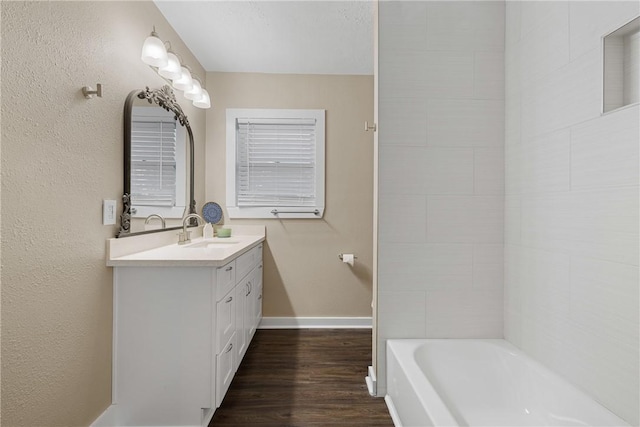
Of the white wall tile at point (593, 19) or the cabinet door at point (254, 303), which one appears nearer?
the white wall tile at point (593, 19)

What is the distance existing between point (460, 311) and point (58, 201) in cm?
196

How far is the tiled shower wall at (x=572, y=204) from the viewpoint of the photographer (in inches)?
42.3

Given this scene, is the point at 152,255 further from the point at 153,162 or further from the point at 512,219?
the point at 512,219

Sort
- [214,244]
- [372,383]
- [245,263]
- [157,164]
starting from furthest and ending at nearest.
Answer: [214,244] < [245,263] < [157,164] < [372,383]

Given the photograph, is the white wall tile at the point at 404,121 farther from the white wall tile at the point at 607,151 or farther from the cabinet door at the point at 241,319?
the cabinet door at the point at 241,319

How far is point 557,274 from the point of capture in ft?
4.52

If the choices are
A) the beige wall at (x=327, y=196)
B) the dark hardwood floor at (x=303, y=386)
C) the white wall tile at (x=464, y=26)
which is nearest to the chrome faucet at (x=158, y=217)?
the beige wall at (x=327, y=196)

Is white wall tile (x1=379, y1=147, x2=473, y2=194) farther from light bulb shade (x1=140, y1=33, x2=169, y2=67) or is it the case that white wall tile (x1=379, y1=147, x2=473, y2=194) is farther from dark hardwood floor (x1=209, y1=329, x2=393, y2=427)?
light bulb shade (x1=140, y1=33, x2=169, y2=67)

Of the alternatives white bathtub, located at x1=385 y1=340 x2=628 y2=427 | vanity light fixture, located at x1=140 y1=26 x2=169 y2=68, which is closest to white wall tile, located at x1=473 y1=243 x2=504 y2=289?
white bathtub, located at x1=385 y1=340 x2=628 y2=427

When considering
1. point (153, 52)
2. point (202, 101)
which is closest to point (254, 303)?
point (202, 101)

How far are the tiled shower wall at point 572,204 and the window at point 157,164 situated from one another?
2.06 meters

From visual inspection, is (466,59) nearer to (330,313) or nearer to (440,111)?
(440,111)

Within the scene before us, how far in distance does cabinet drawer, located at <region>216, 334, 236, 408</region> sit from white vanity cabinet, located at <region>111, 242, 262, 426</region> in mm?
15

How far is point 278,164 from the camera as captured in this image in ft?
10.3
